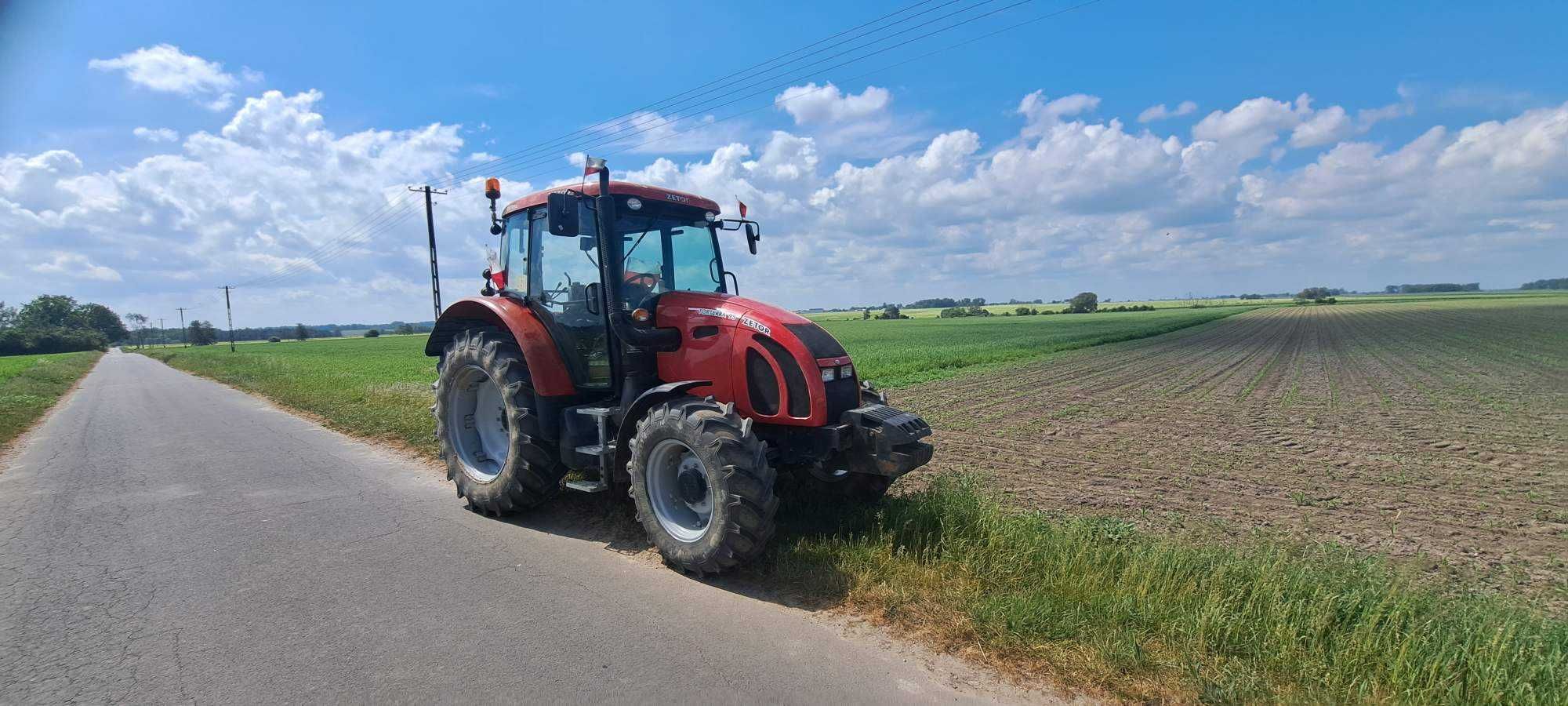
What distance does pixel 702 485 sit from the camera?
4.30m

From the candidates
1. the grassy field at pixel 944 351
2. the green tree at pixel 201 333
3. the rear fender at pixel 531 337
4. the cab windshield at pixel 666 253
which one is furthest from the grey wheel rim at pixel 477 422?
the green tree at pixel 201 333

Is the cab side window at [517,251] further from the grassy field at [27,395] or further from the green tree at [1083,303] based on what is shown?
the green tree at [1083,303]

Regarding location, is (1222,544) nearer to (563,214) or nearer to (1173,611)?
(1173,611)

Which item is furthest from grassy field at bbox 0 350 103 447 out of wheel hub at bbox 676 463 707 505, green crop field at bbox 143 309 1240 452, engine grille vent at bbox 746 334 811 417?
engine grille vent at bbox 746 334 811 417

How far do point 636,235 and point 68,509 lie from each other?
17.6 feet

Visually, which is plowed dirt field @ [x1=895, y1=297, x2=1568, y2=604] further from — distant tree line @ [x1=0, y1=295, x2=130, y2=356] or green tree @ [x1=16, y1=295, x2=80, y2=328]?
green tree @ [x1=16, y1=295, x2=80, y2=328]

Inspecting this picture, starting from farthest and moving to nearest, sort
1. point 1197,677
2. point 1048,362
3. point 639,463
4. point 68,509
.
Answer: point 1048,362 → point 68,509 → point 639,463 → point 1197,677

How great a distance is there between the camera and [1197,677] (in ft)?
9.32

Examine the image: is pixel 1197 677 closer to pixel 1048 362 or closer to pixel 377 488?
pixel 377 488

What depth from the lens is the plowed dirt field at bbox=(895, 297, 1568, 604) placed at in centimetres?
526

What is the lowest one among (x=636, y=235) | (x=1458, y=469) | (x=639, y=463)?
(x=1458, y=469)

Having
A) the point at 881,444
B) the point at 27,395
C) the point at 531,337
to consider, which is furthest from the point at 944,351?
the point at 27,395

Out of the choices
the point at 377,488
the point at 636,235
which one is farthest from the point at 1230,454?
the point at 377,488

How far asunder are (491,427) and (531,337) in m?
1.45
